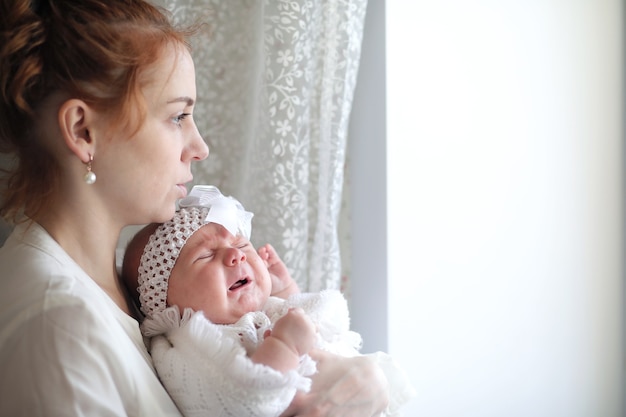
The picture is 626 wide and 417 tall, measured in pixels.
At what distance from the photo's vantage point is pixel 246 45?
187cm

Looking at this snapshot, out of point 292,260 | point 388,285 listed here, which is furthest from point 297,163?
point 388,285

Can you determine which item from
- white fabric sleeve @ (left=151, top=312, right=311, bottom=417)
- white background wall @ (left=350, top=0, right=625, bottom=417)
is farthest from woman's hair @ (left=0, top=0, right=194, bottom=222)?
white background wall @ (left=350, top=0, right=625, bottom=417)

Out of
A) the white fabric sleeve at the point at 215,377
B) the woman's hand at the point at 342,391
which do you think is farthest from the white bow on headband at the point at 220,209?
the woman's hand at the point at 342,391

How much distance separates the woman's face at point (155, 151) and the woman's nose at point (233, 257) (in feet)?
0.44

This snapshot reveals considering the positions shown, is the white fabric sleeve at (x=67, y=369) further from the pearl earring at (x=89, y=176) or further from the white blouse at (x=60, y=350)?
the pearl earring at (x=89, y=176)

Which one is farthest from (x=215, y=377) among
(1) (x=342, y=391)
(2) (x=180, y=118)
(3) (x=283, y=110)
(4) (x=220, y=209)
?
(3) (x=283, y=110)

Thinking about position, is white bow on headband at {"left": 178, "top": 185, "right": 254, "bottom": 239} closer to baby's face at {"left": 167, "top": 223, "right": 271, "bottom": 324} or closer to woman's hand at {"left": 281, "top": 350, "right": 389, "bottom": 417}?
baby's face at {"left": 167, "top": 223, "right": 271, "bottom": 324}

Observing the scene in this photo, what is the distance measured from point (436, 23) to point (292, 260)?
80cm

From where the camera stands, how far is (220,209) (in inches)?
54.8

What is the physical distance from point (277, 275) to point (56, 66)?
67 cm

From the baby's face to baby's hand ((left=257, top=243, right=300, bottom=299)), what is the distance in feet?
0.54

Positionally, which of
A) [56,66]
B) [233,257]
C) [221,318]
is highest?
[56,66]

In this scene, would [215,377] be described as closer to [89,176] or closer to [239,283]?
[239,283]

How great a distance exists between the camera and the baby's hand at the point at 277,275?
156 cm
